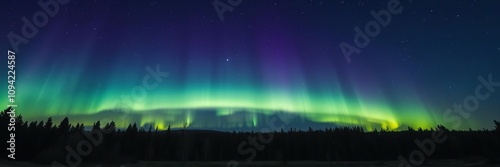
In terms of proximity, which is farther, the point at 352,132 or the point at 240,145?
the point at 352,132

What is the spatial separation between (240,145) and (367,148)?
2134 inches

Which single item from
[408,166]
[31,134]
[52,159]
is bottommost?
[408,166]

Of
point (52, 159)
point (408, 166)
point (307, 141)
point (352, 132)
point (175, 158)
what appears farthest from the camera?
point (352, 132)

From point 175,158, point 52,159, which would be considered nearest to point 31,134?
point 52,159

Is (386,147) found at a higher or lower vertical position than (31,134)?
lower

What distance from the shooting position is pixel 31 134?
343 ft

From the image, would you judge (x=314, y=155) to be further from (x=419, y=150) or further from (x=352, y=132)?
(x=419, y=150)

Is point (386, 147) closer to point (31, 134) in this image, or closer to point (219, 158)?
point (219, 158)

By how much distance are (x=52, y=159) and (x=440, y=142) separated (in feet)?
Answer: 456

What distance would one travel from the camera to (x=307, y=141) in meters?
135

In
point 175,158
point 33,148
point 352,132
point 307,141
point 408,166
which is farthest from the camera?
point 352,132

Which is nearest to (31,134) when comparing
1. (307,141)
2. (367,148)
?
(307,141)

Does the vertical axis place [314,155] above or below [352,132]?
below

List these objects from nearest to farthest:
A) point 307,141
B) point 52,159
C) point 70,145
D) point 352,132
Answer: point 52,159 → point 70,145 → point 307,141 → point 352,132
